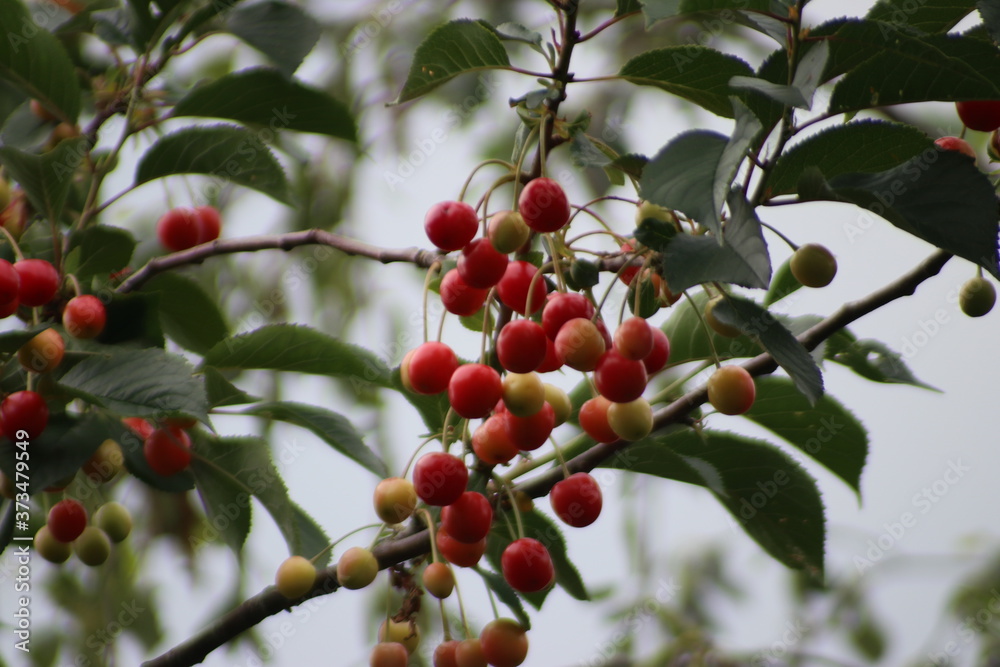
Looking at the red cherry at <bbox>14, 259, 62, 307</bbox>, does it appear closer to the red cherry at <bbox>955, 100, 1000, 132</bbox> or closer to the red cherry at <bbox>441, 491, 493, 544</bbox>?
the red cherry at <bbox>441, 491, 493, 544</bbox>

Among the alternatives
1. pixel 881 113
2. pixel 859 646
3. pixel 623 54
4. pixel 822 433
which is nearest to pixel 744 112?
pixel 822 433

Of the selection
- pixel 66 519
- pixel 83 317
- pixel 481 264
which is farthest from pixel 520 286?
pixel 66 519

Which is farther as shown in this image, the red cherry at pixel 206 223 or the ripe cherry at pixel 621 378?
the red cherry at pixel 206 223

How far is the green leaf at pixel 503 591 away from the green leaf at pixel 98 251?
72 cm

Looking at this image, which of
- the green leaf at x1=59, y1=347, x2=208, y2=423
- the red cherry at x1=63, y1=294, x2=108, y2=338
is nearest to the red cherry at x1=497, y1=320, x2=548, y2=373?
the green leaf at x1=59, y1=347, x2=208, y2=423

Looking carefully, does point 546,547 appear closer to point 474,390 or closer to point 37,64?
point 474,390

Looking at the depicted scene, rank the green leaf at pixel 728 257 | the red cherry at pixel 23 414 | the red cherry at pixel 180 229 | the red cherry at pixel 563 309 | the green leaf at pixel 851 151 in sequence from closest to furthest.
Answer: the green leaf at pixel 728 257 < the green leaf at pixel 851 151 < the red cherry at pixel 563 309 < the red cherry at pixel 23 414 < the red cherry at pixel 180 229

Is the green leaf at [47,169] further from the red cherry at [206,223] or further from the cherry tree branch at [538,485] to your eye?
the cherry tree branch at [538,485]

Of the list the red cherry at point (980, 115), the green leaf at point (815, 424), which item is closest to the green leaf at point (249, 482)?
the green leaf at point (815, 424)

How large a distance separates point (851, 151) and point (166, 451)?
101cm

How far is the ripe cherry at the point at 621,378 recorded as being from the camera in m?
0.99

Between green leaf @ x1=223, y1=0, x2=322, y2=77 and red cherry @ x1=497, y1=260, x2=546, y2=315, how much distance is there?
1.92 ft

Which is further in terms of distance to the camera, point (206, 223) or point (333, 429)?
point (206, 223)

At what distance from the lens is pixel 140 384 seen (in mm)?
1103
